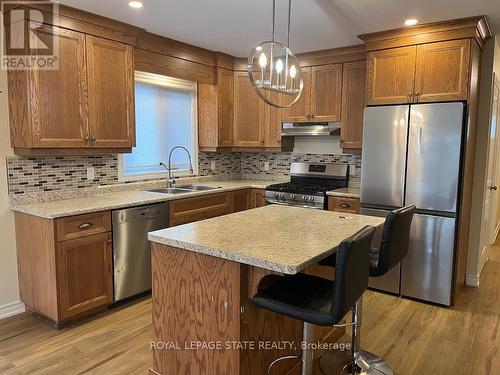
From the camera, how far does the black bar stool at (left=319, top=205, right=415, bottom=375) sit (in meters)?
2.16

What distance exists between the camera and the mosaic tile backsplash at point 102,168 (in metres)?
3.07

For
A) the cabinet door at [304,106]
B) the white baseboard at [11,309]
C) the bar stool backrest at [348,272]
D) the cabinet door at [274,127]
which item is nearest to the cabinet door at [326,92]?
the cabinet door at [304,106]

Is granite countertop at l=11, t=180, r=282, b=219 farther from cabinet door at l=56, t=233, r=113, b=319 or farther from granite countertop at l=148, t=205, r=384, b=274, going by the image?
granite countertop at l=148, t=205, r=384, b=274

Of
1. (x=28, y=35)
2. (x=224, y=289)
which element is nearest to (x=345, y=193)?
(x=224, y=289)

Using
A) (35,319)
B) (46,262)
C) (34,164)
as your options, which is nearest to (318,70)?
(34,164)

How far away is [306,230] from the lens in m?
2.20

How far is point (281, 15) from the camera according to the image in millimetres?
3037

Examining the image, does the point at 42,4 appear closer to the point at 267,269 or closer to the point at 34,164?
the point at 34,164

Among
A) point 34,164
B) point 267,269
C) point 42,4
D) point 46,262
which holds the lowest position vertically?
point 46,262

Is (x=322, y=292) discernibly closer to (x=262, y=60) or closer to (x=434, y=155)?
(x=262, y=60)

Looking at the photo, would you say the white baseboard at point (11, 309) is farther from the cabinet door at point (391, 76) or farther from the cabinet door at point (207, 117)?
the cabinet door at point (391, 76)

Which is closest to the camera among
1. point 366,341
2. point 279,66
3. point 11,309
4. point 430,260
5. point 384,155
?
point 279,66

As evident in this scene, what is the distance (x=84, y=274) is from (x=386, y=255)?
85.9 inches

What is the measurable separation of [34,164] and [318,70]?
298 centimetres
